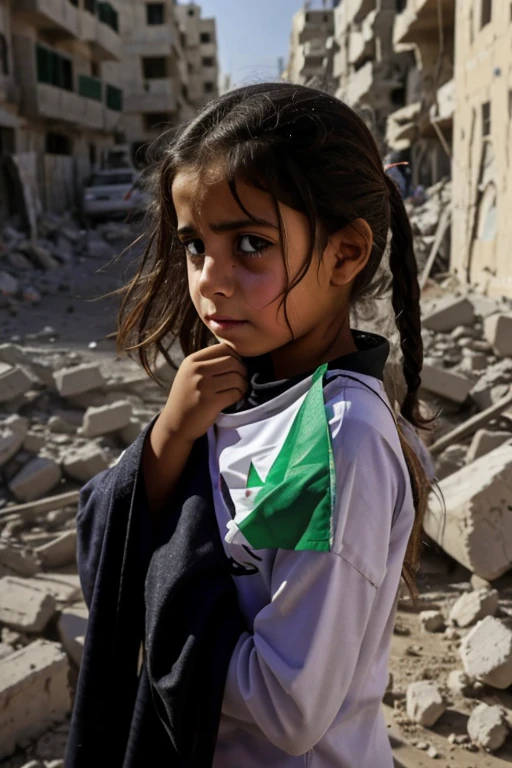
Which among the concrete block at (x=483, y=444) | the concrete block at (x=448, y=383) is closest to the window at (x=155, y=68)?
the concrete block at (x=448, y=383)

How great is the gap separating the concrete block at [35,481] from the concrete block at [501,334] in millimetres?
4008

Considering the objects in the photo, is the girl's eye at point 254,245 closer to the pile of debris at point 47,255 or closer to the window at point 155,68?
the pile of debris at point 47,255

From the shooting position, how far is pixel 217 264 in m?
1.08

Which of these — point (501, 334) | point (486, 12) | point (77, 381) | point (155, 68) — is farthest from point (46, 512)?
point (155, 68)

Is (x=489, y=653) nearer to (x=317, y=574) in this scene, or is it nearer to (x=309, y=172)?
(x=317, y=574)

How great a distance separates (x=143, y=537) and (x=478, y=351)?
20.6ft

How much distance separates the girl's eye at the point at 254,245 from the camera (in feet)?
3.46

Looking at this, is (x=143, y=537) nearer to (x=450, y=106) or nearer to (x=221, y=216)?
(x=221, y=216)

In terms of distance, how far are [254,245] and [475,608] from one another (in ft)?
8.95

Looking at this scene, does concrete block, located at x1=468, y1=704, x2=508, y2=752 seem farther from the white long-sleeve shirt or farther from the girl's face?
the girl's face

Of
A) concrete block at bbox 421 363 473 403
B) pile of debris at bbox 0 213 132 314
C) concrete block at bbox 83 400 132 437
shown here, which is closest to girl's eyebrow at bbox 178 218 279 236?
concrete block at bbox 83 400 132 437

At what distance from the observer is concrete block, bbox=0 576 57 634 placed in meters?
3.16

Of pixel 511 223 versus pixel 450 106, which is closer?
pixel 511 223

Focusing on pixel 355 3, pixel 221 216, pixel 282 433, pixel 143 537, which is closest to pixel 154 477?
pixel 143 537
